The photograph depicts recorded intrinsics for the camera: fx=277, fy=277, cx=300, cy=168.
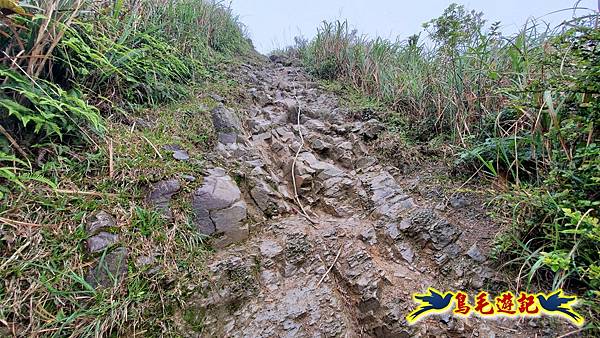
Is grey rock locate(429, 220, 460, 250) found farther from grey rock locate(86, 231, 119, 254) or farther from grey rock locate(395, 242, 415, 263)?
grey rock locate(86, 231, 119, 254)

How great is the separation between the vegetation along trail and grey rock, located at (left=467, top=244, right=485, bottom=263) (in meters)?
0.01

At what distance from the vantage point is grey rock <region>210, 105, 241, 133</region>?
220cm

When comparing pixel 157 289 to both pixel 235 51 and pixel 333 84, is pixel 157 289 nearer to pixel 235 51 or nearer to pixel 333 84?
pixel 333 84

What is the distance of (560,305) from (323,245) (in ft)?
→ 3.39

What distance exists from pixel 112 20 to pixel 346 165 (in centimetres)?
202

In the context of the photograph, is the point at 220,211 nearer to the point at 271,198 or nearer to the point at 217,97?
the point at 271,198

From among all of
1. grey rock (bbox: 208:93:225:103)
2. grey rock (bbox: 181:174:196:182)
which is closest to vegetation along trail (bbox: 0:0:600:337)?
grey rock (bbox: 181:174:196:182)

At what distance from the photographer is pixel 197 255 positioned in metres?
1.36

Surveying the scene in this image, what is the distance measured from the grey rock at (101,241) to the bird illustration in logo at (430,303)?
137 centimetres

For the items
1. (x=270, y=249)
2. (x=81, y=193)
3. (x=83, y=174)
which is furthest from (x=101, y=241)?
(x=270, y=249)

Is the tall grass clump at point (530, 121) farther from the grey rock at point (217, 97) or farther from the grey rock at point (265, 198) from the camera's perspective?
the grey rock at point (217, 97)

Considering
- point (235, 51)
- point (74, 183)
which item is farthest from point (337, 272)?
point (235, 51)

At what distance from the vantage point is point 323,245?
1.61m

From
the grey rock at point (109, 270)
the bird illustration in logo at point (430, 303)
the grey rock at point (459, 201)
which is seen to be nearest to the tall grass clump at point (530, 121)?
the grey rock at point (459, 201)
